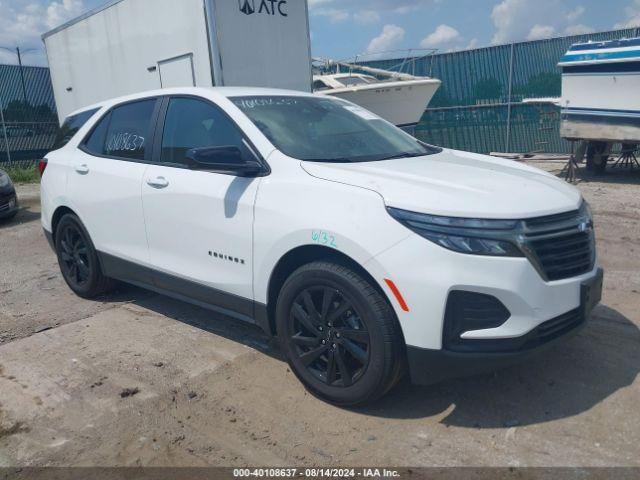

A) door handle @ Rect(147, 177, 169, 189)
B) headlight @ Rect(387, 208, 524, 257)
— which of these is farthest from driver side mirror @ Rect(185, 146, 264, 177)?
headlight @ Rect(387, 208, 524, 257)

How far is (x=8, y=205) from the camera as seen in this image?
30.1ft

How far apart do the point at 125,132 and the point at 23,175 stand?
12.3 m

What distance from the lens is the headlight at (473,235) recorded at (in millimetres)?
2721

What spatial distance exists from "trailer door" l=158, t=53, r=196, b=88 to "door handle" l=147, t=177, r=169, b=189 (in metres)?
4.41

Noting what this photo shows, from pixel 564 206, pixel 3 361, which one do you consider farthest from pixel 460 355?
pixel 3 361

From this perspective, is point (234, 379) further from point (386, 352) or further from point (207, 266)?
point (386, 352)

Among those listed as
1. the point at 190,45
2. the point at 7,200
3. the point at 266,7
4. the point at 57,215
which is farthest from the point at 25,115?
the point at 57,215

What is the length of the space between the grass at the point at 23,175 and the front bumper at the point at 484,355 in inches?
579

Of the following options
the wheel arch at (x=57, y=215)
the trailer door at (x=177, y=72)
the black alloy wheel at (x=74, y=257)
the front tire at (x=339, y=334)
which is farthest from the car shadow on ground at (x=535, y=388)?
the trailer door at (x=177, y=72)

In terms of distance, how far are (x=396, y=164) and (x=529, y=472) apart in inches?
72.8

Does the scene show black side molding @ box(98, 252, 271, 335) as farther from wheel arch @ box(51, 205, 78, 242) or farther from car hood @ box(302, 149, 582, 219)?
car hood @ box(302, 149, 582, 219)

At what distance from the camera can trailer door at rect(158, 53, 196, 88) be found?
8.06 meters

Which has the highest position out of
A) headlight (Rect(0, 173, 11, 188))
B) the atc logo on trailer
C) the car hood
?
the atc logo on trailer

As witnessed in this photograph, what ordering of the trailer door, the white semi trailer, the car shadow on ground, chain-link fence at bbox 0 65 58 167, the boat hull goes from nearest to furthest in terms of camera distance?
the car shadow on ground → the white semi trailer → the trailer door → the boat hull → chain-link fence at bbox 0 65 58 167
